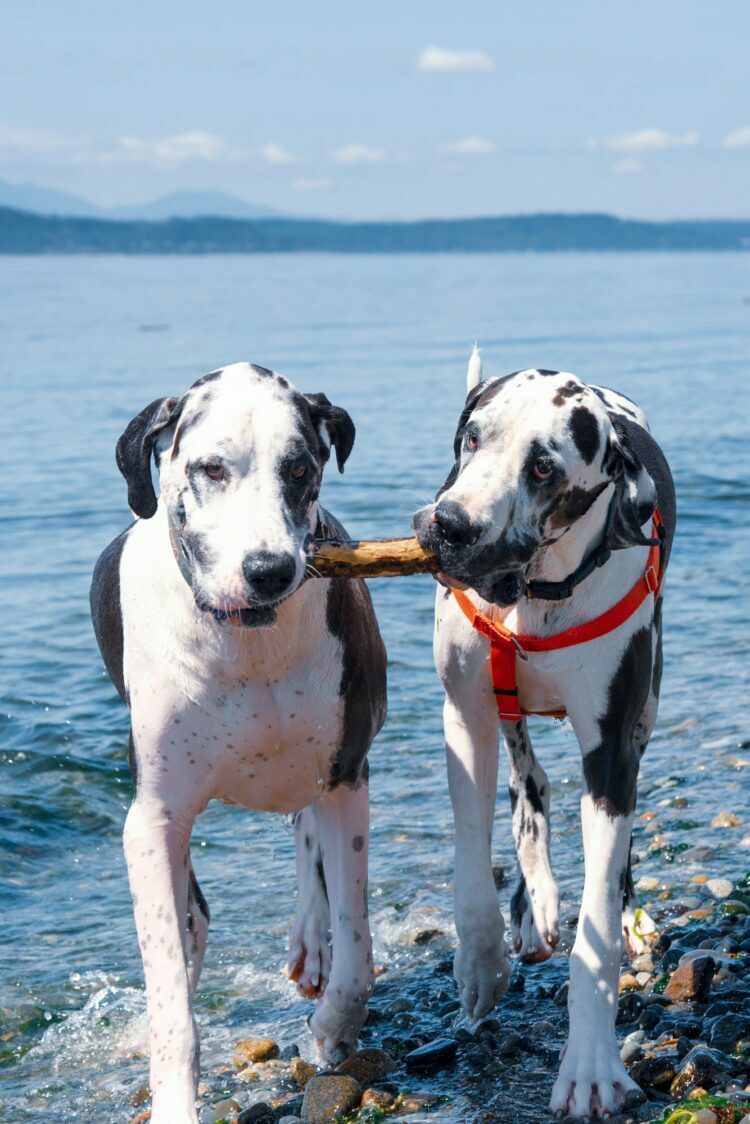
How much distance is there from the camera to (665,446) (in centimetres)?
1944

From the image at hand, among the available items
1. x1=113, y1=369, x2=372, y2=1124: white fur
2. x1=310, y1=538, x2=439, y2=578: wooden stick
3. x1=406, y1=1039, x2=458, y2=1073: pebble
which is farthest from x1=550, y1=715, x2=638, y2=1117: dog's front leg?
x1=310, y1=538, x2=439, y2=578: wooden stick

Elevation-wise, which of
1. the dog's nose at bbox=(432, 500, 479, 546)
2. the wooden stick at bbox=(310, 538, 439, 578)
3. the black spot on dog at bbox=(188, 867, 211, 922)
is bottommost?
the black spot on dog at bbox=(188, 867, 211, 922)

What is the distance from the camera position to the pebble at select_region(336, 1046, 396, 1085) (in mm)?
5609

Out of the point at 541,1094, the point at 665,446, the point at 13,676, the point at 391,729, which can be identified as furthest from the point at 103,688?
the point at 665,446

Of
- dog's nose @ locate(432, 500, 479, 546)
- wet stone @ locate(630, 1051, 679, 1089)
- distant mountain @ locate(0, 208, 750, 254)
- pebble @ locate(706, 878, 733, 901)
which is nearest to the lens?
dog's nose @ locate(432, 500, 479, 546)

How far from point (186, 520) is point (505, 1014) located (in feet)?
8.03

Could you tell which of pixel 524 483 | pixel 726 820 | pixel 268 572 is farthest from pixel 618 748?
pixel 726 820

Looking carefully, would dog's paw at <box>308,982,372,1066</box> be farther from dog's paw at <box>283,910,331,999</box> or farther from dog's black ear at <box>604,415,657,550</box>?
dog's black ear at <box>604,415,657,550</box>

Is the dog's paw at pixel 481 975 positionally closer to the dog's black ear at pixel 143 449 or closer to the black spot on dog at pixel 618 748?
the black spot on dog at pixel 618 748

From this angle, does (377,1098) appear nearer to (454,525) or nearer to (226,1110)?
(226,1110)

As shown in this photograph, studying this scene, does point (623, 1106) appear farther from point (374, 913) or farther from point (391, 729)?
point (391, 729)

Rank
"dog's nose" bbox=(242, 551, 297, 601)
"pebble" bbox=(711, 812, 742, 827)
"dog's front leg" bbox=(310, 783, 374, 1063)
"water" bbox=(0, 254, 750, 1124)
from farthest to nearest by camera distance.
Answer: "pebble" bbox=(711, 812, 742, 827) → "water" bbox=(0, 254, 750, 1124) → "dog's front leg" bbox=(310, 783, 374, 1063) → "dog's nose" bbox=(242, 551, 297, 601)

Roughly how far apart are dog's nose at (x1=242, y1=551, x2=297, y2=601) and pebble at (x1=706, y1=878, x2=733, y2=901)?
3.33 meters

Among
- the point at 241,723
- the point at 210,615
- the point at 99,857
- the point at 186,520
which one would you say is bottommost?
the point at 99,857
